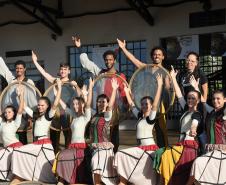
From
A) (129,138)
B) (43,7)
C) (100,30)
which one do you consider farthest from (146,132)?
(43,7)

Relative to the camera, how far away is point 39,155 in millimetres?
6426

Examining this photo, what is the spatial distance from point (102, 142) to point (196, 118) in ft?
3.99

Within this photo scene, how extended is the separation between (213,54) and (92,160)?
17.9ft

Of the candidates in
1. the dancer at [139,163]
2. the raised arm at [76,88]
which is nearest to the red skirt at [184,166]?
the dancer at [139,163]

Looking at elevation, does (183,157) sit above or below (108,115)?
below

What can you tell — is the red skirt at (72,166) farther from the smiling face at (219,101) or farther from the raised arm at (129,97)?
the smiling face at (219,101)

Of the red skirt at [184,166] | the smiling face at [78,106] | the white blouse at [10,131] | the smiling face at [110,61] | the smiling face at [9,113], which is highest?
the smiling face at [110,61]

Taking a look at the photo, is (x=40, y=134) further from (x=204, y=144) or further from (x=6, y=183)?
(x=204, y=144)

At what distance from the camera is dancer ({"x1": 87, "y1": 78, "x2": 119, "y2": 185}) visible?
5.86 meters


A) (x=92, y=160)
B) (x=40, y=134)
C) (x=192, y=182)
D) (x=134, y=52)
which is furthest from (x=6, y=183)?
(x=134, y=52)

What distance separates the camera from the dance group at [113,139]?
5.34m

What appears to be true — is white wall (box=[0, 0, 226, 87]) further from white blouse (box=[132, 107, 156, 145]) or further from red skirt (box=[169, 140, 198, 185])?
red skirt (box=[169, 140, 198, 185])

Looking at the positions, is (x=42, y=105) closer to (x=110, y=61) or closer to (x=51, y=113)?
(x=51, y=113)

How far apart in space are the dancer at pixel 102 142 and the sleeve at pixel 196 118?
3.50 feet
